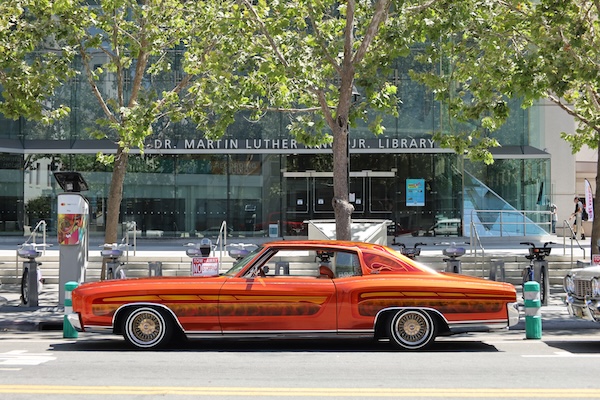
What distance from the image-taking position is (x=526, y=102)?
664 inches

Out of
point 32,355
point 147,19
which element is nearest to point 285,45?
point 147,19

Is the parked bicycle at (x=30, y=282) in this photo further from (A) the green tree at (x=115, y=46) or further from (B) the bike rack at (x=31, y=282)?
(A) the green tree at (x=115, y=46)

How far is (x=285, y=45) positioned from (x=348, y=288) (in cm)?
786

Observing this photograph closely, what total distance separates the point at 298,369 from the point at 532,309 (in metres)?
4.14

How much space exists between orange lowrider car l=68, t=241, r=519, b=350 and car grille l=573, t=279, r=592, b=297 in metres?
1.11

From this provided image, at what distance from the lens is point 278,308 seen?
988 centimetres

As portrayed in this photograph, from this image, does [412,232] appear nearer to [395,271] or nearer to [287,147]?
[287,147]

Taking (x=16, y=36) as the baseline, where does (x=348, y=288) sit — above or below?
below

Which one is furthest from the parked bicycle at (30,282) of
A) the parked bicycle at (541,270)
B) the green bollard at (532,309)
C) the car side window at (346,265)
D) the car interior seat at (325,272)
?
the parked bicycle at (541,270)

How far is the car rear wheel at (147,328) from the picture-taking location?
10.0 m

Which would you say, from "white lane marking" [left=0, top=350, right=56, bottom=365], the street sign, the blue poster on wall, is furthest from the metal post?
the blue poster on wall

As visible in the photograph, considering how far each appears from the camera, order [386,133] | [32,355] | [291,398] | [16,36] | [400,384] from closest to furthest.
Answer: [291,398] < [400,384] < [32,355] < [16,36] < [386,133]

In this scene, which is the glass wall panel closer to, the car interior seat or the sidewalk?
the sidewalk

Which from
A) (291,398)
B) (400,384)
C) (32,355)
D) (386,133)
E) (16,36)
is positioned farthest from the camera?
(386,133)
